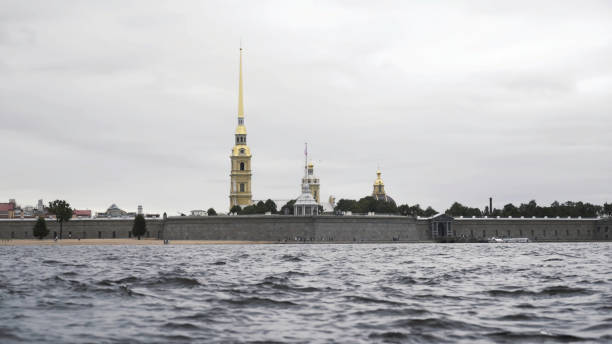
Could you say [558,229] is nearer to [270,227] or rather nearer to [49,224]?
[270,227]

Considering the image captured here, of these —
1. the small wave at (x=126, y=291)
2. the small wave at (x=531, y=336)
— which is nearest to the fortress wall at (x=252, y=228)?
the small wave at (x=126, y=291)

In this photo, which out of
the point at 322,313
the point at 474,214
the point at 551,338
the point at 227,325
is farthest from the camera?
the point at 474,214

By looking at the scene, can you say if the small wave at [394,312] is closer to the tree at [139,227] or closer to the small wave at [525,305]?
the small wave at [525,305]

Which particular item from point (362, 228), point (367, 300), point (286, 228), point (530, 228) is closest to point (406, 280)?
point (367, 300)

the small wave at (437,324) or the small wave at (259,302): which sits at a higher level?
the small wave at (259,302)

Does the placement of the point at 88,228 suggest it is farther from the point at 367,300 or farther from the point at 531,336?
the point at 531,336

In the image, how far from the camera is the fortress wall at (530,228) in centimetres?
14875

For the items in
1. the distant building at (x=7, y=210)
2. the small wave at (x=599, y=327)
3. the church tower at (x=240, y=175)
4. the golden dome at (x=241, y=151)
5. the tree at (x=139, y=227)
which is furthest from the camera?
the distant building at (x=7, y=210)

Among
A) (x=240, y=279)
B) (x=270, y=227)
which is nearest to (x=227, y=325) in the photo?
(x=240, y=279)

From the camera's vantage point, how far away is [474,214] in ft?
568

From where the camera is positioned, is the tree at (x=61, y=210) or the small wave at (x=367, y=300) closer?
the small wave at (x=367, y=300)

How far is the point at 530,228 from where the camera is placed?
152 metres

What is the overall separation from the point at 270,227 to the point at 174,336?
350 feet

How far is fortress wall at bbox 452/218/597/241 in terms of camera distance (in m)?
149
